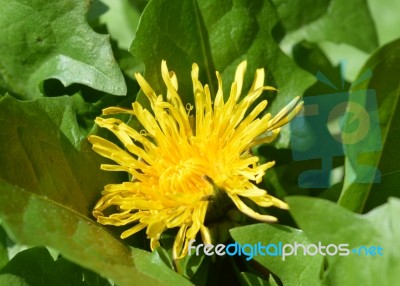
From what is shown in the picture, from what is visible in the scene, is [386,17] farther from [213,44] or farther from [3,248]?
[3,248]

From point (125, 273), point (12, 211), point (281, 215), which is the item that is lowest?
point (281, 215)

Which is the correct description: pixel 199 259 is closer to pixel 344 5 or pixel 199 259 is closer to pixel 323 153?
pixel 323 153

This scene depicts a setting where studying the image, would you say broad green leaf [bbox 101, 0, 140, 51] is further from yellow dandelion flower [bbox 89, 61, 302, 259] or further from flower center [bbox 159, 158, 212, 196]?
flower center [bbox 159, 158, 212, 196]

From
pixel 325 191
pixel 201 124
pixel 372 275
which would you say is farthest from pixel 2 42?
pixel 372 275

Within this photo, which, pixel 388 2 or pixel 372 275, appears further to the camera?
pixel 388 2

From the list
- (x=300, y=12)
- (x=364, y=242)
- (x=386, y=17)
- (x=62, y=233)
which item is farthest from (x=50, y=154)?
(x=386, y=17)
